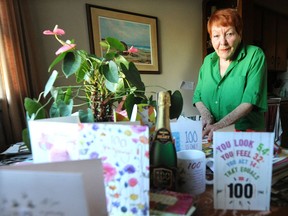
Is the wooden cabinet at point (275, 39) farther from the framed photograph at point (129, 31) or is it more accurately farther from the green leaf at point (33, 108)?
the green leaf at point (33, 108)

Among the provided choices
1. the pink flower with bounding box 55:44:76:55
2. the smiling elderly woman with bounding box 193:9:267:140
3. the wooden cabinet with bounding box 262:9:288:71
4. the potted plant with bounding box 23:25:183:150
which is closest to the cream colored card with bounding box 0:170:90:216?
the potted plant with bounding box 23:25:183:150

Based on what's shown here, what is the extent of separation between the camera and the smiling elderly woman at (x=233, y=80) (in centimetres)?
106

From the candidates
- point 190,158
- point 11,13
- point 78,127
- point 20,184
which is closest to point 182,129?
point 190,158

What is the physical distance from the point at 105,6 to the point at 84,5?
0.23 metres

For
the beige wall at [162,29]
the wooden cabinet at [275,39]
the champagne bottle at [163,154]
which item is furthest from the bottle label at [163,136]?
the wooden cabinet at [275,39]

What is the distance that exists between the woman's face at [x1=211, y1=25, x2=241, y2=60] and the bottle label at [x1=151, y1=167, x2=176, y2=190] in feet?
2.99

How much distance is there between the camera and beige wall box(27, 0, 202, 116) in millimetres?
1840

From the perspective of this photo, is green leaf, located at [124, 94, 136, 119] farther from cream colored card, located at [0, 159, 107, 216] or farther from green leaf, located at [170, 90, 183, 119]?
cream colored card, located at [0, 159, 107, 216]

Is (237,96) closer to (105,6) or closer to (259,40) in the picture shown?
(105,6)

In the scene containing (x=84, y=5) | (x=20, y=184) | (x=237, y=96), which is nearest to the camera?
(x=20, y=184)

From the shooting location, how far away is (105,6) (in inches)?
83.1

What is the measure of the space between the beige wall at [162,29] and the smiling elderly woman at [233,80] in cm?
133

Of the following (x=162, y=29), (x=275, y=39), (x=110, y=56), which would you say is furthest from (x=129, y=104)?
(x=275, y=39)

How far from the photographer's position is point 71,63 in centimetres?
57
